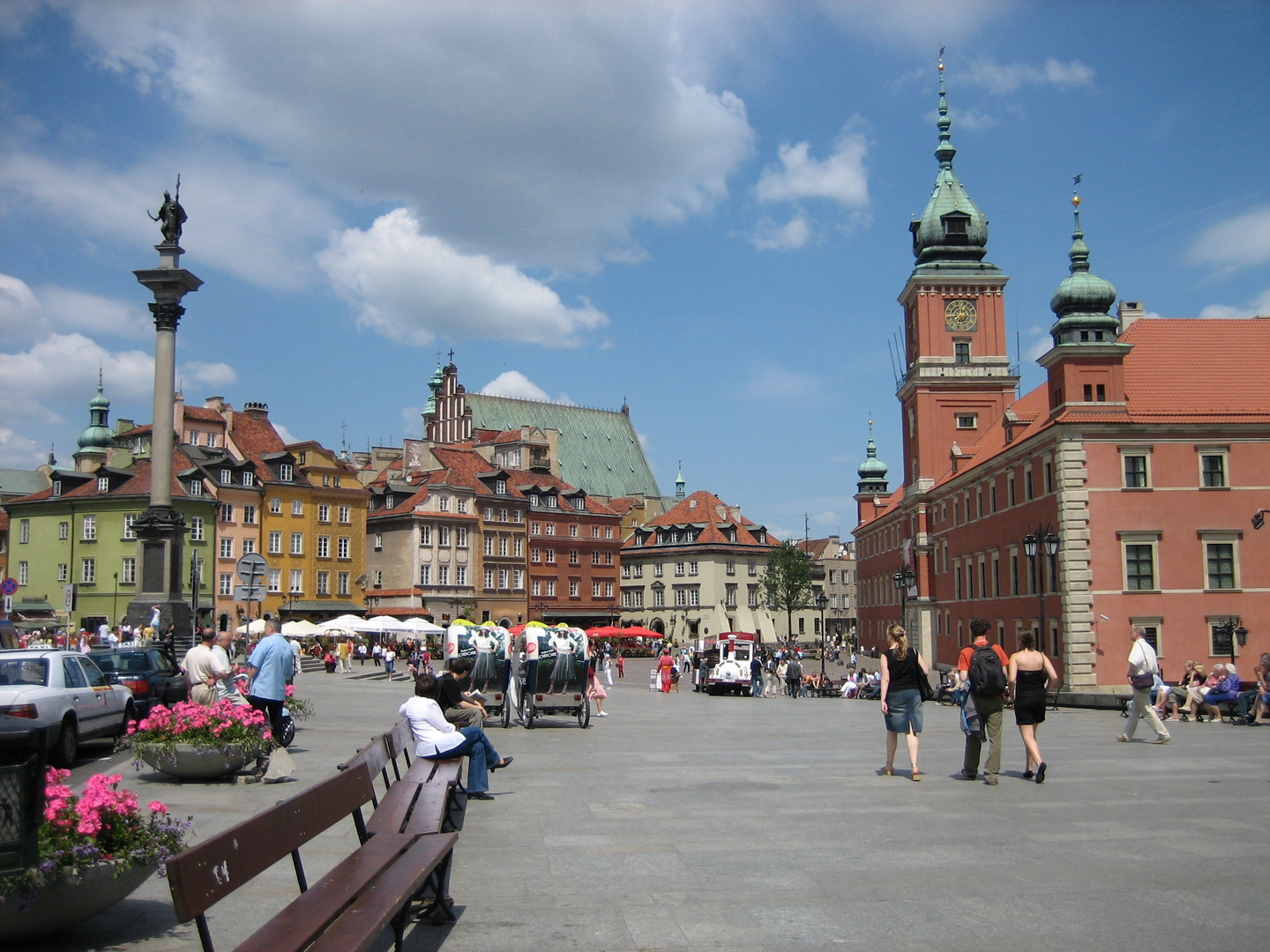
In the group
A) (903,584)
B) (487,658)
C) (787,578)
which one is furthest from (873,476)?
(487,658)

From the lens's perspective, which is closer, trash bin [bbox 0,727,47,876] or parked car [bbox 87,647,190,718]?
trash bin [bbox 0,727,47,876]

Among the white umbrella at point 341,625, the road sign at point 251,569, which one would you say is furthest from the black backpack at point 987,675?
the white umbrella at point 341,625

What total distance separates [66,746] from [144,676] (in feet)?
16.9

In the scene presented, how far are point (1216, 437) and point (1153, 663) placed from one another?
94.3 feet

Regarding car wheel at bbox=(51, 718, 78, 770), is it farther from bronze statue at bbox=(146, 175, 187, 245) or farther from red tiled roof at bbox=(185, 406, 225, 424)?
red tiled roof at bbox=(185, 406, 225, 424)

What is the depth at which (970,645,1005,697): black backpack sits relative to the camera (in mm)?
14453

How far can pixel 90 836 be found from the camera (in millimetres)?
6758

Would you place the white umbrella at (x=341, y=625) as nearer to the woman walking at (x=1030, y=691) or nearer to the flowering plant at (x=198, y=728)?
the flowering plant at (x=198, y=728)

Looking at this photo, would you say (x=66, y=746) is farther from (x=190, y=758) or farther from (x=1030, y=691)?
(x=1030, y=691)

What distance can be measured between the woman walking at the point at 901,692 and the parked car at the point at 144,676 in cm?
1280

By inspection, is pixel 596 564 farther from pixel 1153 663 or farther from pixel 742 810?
pixel 742 810

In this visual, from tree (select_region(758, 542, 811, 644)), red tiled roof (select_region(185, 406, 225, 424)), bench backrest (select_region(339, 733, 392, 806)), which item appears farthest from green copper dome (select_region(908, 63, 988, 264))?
bench backrest (select_region(339, 733, 392, 806))

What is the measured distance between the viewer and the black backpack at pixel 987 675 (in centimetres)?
1445

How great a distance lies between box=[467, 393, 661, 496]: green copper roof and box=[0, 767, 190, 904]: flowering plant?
11370 cm
